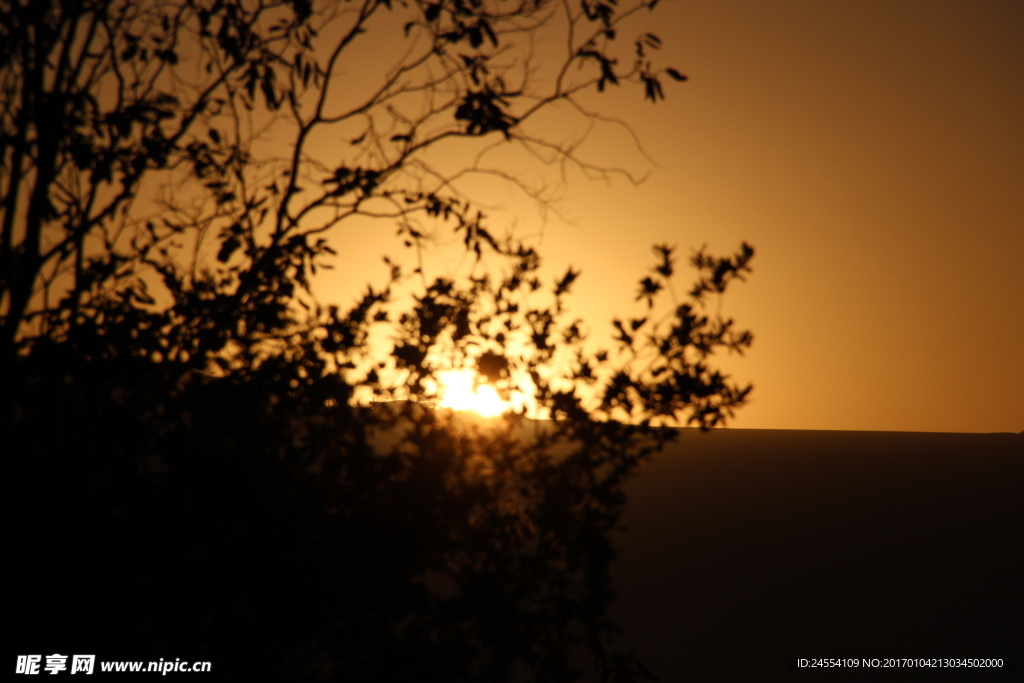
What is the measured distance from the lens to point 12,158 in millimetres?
4434

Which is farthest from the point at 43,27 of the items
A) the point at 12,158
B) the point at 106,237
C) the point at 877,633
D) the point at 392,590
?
the point at 877,633

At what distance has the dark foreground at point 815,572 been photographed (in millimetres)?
41781

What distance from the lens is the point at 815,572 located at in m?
58.8

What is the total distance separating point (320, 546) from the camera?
3881 mm

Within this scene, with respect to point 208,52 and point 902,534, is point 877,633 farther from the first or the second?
point 208,52

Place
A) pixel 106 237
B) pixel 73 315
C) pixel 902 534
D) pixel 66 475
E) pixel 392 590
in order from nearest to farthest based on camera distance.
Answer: pixel 66 475 < pixel 392 590 < pixel 73 315 < pixel 106 237 < pixel 902 534

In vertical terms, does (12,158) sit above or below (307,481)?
above

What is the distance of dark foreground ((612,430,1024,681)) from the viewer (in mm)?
41781

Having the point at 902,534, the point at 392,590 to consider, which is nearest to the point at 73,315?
the point at 392,590

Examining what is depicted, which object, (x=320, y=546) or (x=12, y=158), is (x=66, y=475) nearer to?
(x=320, y=546)

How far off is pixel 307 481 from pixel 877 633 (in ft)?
165

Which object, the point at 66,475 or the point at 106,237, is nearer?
the point at 66,475

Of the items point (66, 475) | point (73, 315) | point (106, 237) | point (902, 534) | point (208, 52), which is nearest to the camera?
point (66, 475)

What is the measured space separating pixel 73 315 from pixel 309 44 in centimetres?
237
